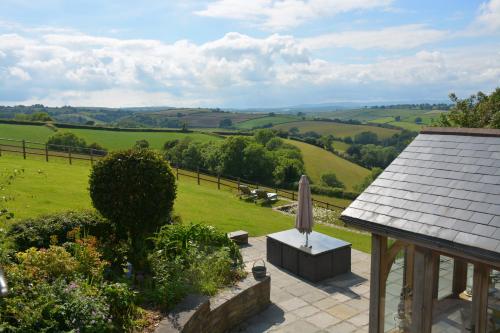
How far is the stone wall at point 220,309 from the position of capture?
6.38m

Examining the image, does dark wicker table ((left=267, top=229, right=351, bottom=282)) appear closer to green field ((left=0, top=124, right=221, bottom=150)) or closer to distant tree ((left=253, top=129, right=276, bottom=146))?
green field ((left=0, top=124, right=221, bottom=150))

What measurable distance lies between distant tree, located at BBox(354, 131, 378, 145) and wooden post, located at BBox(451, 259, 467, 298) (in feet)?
288

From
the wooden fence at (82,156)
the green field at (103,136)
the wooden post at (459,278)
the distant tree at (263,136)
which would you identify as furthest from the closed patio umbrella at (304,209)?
the distant tree at (263,136)

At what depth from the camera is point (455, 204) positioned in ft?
19.3

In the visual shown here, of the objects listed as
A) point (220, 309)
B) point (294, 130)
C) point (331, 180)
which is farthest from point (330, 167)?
point (220, 309)

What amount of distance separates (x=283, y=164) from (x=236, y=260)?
40323mm

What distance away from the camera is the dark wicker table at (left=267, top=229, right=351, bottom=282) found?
10.2m

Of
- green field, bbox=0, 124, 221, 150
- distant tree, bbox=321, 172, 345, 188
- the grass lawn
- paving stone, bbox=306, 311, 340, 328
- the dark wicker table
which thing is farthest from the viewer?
distant tree, bbox=321, 172, 345, 188

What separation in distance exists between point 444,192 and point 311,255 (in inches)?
179

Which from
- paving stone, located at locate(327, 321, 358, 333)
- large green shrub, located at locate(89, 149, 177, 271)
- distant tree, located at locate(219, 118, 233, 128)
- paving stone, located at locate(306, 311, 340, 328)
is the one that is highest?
large green shrub, located at locate(89, 149, 177, 271)

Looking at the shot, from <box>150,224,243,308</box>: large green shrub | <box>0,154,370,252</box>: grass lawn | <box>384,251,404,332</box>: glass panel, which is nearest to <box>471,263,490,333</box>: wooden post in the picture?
<box>384,251,404,332</box>: glass panel

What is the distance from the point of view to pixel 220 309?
7512 millimetres

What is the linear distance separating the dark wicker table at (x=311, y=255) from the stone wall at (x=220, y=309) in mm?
1734

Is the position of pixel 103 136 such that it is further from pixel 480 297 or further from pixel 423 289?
pixel 480 297
